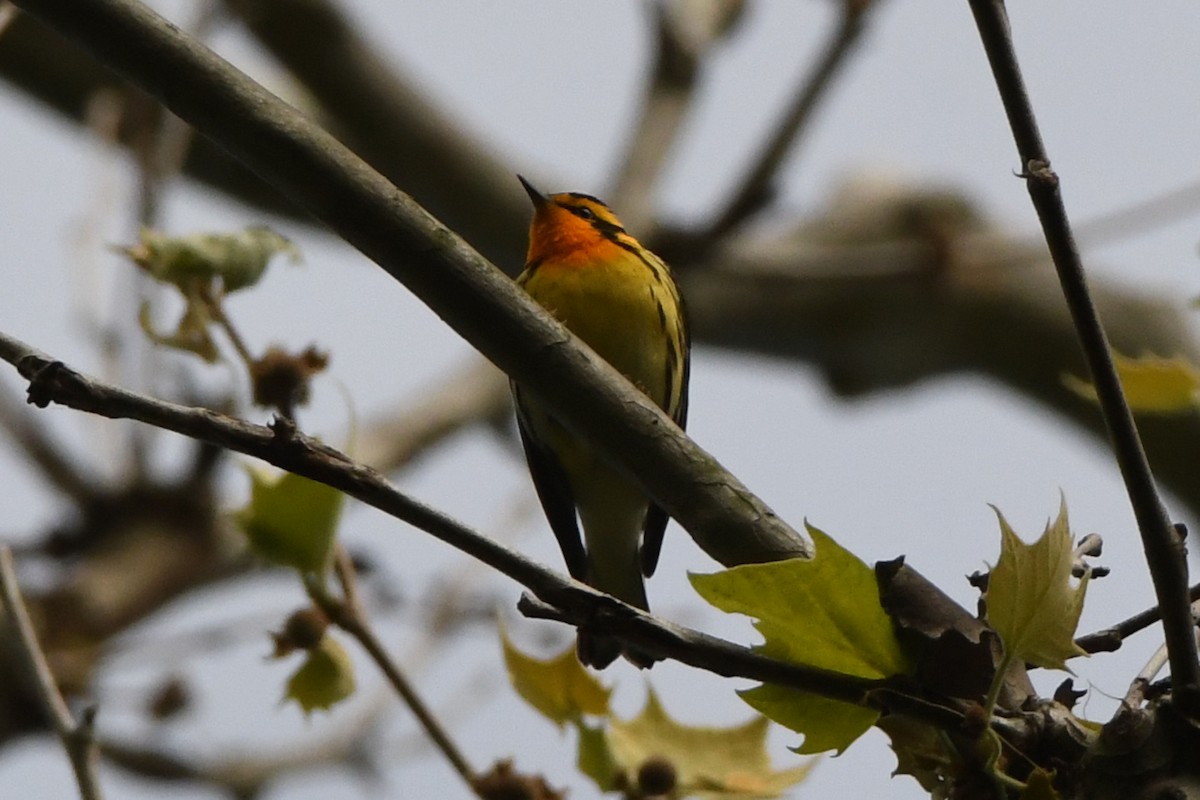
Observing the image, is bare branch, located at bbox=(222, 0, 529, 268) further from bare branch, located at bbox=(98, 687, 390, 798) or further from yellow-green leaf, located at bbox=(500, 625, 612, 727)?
yellow-green leaf, located at bbox=(500, 625, 612, 727)

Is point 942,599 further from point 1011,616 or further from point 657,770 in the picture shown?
point 657,770

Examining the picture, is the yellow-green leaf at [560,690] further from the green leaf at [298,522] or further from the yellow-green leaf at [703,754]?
the green leaf at [298,522]

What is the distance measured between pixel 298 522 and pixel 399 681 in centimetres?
19

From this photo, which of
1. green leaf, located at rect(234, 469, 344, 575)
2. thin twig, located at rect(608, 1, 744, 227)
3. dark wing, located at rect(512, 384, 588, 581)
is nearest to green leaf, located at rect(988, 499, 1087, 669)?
green leaf, located at rect(234, 469, 344, 575)

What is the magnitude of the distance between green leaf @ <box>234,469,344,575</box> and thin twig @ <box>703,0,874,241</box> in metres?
3.03

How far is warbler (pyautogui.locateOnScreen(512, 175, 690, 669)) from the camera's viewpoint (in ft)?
8.98

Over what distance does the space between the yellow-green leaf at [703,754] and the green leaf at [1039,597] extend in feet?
1.40

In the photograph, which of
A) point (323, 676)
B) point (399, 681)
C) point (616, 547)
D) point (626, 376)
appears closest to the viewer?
point (399, 681)

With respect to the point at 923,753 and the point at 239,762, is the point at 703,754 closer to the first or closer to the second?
the point at 923,753

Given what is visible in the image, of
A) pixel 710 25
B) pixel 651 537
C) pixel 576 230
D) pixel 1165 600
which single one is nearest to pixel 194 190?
pixel 710 25

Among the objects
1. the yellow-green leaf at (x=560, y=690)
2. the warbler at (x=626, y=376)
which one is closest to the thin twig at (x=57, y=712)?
the yellow-green leaf at (x=560, y=690)

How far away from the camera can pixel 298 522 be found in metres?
1.41

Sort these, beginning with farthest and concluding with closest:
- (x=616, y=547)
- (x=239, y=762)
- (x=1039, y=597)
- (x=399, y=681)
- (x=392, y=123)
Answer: (x=392, y=123) < (x=239, y=762) < (x=616, y=547) < (x=399, y=681) < (x=1039, y=597)

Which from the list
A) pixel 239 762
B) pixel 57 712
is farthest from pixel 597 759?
pixel 239 762
